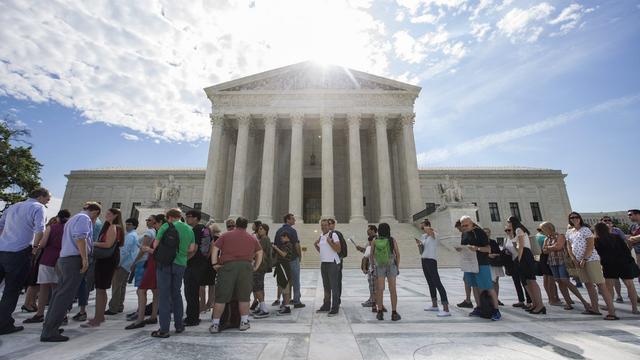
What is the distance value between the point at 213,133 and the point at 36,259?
20.6m

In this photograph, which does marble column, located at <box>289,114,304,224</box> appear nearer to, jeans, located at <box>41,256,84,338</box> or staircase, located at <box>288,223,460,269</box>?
staircase, located at <box>288,223,460,269</box>

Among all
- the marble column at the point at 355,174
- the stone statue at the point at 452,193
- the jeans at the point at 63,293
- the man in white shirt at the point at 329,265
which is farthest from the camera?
the marble column at the point at 355,174

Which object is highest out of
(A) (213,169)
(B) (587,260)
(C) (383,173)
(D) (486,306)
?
(A) (213,169)

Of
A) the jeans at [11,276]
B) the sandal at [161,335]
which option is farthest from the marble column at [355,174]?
the jeans at [11,276]

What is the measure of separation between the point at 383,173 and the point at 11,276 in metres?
22.8

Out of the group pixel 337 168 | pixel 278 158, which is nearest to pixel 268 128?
pixel 278 158

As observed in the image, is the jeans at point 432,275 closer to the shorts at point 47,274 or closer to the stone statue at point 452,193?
the shorts at point 47,274

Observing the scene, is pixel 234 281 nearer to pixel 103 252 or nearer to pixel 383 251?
pixel 103 252

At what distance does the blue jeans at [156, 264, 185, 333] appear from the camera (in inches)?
160

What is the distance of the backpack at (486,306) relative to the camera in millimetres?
4887

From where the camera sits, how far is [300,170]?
24.2m

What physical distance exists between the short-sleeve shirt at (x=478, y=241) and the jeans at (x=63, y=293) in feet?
21.0

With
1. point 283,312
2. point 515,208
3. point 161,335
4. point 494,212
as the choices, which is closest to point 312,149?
point 283,312

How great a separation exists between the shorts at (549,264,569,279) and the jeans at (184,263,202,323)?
7122 mm
